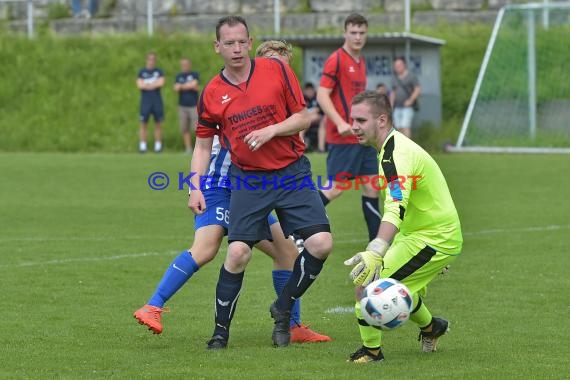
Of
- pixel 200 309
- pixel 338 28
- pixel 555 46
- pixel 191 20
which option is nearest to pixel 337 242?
pixel 200 309

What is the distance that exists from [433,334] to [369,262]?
2.84ft

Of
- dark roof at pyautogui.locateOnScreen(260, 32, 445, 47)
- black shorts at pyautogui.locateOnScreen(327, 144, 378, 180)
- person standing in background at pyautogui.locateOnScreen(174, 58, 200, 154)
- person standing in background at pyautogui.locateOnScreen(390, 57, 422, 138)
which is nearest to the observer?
black shorts at pyautogui.locateOnScreen(327, 144, 378, 180)

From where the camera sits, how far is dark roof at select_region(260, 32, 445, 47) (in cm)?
2606

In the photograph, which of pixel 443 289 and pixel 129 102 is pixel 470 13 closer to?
pixel 129 102

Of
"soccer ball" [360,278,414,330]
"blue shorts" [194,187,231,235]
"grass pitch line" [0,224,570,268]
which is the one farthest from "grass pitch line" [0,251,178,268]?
"soccer ball" [360,278,414,330]

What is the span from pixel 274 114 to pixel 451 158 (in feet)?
54.9

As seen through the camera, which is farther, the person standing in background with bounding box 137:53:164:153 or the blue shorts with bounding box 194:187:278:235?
the person standing in background with bounding box 137:53:164:153

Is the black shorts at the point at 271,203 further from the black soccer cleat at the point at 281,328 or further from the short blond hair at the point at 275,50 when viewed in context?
the short blond hair at the point at 275,50

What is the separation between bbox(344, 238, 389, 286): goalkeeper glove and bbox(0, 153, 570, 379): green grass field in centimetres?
50

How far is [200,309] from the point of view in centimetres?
877

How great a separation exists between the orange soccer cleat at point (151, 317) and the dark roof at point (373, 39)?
1902cm

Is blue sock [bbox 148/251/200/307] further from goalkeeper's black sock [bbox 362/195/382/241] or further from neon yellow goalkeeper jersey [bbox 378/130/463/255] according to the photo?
goalkeeper's black sock [bbox 362/195/382/241]

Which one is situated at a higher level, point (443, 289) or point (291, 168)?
point (291, 168)

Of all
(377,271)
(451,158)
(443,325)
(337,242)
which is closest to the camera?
(377,271)
